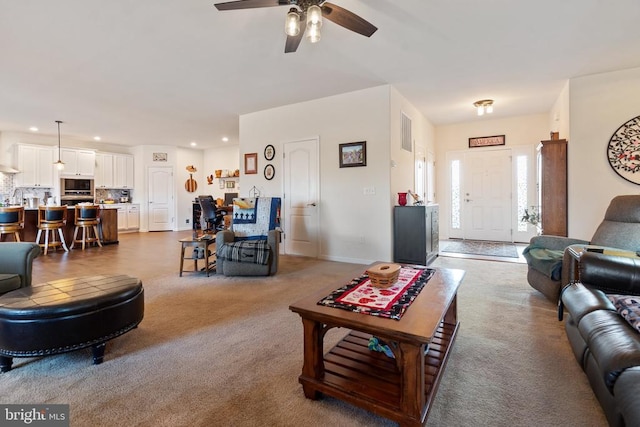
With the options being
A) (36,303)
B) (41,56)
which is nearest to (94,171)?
(41,56)

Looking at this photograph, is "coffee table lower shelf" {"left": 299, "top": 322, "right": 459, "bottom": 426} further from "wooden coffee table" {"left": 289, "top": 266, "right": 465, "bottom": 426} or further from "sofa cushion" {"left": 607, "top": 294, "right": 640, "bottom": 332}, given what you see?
"sofa cushion" {"left": 607, "top": 294, "right": 640, "bottom": 332}

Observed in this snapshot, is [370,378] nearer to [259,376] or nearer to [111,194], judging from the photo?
[259,376]

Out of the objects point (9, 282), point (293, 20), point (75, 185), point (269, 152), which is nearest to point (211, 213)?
point (269, 152)

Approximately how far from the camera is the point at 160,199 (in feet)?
30.2

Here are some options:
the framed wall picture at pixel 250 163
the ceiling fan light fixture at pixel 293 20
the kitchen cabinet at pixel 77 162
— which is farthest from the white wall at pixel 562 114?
the kitchen cabinet at pixel 77 162

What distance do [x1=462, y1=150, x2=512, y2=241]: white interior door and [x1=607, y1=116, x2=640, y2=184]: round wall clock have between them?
8.50 ft

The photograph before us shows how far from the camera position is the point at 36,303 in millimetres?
1754

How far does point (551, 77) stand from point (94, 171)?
10.3m

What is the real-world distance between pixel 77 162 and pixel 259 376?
8930 mm

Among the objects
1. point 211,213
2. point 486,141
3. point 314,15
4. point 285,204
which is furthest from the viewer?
point 211,213

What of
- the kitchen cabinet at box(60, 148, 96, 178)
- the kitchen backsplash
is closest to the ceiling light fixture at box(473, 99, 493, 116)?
the kitchen cabinet at box(60, 148, 96, 178)

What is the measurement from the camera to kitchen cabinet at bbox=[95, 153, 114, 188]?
840 cm

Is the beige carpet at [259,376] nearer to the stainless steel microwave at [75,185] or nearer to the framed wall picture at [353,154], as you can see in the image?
the framed wall picture at [353,154]

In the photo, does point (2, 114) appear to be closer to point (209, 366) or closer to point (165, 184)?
point (165, 184)
